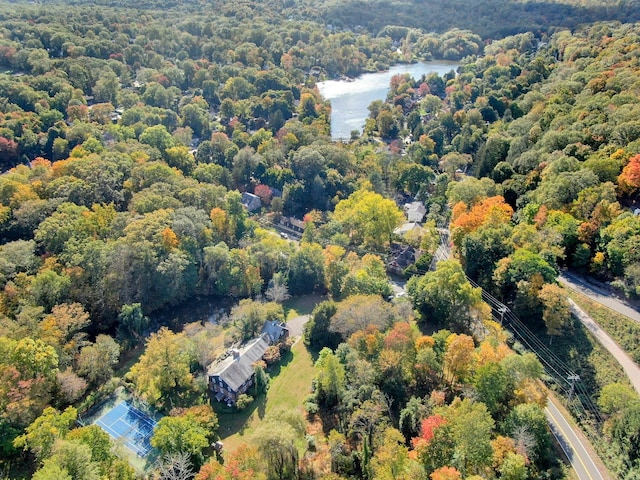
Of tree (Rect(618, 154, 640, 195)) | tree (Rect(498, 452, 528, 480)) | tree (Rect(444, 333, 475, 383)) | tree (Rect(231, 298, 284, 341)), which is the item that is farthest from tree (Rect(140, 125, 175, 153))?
tree (Rect(498, 452, 528, 480))

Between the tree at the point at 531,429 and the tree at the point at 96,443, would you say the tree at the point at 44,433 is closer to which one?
the tree at the point at 96,443

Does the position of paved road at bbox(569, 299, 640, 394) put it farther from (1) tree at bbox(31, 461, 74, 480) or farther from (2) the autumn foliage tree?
(1) tree at bbox(31, 461, 74, 480)

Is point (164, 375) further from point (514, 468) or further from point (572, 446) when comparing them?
point (572, 446)

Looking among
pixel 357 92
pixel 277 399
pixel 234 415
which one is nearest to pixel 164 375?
pixel 234 415

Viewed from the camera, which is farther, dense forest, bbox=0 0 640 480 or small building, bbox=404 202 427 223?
small building, bbox=404 202 427 223

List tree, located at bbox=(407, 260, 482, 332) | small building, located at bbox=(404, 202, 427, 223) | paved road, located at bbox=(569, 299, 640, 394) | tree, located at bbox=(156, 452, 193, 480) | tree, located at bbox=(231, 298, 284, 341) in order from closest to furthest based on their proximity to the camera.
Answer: tree, located at bbox=(156, 452, 193, 480) < paved road, located at bbox=(569, 299, 640, 394) < tree, located at bbox=(407, 260, 482, 332) < tree, located at bbox=(231, 298, 284, 341) < small building, located at bbox=(404, 202, 427, 223)

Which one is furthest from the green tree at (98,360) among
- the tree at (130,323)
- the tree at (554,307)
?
the tree at (554,307)
